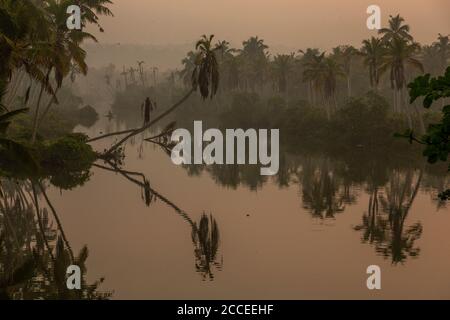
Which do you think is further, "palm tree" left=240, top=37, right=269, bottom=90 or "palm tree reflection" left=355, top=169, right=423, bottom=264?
"palm tree" left=240, top=37, right=269, bottom=90

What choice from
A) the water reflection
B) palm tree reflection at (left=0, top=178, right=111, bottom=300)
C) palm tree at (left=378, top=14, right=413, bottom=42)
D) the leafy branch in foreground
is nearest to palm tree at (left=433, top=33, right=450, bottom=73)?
palm tree at (left=378, top=14, right=413, bottom=42)

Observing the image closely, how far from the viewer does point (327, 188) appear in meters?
37.5

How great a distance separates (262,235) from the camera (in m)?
25.1

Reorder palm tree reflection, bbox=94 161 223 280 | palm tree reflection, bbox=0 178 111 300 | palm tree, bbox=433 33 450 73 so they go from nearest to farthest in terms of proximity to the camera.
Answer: palm tree reflection, bbox=0 178 111 300 < palm tree reflection, bbox=94 161 223 280 < palm tree, bbox=433 33 450 73

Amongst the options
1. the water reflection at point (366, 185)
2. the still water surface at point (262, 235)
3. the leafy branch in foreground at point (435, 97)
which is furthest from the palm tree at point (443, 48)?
the leafy branch in foreground at point (435, 97)

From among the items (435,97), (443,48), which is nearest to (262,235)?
(435,97)

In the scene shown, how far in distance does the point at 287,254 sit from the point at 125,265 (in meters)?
5.54

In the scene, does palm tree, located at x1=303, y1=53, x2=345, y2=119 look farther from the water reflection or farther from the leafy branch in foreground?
the leafy branch in foreground

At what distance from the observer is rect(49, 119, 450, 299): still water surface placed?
60.3 ft

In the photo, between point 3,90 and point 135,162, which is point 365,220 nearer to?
point 3,90

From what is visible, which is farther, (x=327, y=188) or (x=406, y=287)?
(x=327, y=188)

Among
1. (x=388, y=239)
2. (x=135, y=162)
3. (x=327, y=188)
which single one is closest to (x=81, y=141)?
(x=135, y=162)

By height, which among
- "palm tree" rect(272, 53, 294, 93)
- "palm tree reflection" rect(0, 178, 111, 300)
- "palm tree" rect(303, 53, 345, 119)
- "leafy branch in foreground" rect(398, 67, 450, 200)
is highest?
"palm tree" rect(272, 53, 294, 93)

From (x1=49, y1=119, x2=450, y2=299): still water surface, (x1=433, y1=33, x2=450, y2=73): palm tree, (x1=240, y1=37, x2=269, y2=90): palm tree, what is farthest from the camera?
(x1=240, y1=37, x2=269, y2=90): palm tree
